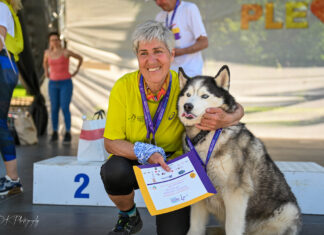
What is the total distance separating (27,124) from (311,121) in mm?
5729

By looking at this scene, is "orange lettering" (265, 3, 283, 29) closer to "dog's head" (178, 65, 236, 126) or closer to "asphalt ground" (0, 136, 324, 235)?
"asphalt ground" (0, 136, 324, 235)

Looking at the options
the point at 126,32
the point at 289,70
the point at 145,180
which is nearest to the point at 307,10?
the point at 289,70

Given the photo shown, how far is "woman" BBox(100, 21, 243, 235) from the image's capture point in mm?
2059

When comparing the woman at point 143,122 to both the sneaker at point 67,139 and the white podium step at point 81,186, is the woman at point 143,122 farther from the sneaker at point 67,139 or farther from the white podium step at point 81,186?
the sneaker at point 67,139

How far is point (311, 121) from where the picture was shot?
771cm

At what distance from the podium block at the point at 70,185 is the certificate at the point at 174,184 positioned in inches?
46.1

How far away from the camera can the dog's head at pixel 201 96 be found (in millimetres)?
1961

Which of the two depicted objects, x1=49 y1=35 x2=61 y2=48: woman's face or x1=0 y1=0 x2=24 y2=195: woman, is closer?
x1=0 y1=0 x2=24 y2=195: woman

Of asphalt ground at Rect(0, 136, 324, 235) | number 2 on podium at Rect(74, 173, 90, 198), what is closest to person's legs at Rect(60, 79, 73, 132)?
asphalt ground at Rect(0, 136, 324, 235)

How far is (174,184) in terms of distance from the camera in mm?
1905

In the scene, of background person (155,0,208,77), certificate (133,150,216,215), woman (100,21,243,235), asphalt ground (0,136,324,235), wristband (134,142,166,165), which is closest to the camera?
certificate (133,150,216,215)

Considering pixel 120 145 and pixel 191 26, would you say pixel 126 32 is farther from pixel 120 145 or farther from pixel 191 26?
pixel 120 145

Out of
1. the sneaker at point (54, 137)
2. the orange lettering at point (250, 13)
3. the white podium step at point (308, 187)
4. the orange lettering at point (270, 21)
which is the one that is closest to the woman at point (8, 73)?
the white podium step at point (308, 187)

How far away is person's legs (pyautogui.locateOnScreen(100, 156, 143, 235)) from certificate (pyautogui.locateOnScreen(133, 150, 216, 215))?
22cm
